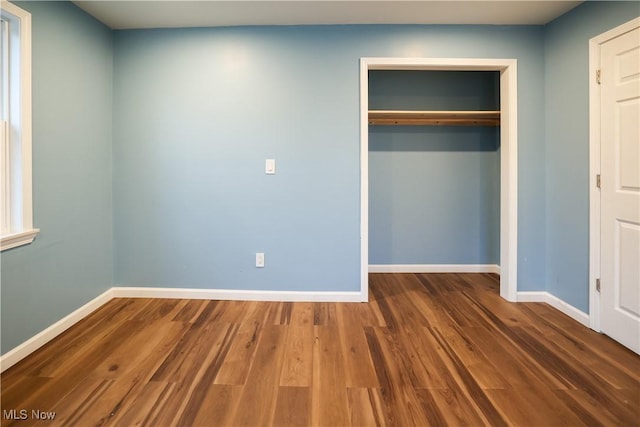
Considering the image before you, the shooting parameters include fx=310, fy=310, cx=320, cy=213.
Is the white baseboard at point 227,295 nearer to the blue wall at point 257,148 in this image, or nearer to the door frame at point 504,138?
the blue wall at point 257,148

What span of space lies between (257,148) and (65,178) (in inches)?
56.9

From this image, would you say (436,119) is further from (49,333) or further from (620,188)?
(49,333)

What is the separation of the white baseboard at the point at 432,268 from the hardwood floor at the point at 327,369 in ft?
3.14

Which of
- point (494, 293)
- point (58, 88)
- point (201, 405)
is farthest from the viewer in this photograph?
point (494, 293)

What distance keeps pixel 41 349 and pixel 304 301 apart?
186 cm

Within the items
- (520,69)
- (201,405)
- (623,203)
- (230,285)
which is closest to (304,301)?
(230,285)

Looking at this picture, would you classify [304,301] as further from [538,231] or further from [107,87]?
[107,87]

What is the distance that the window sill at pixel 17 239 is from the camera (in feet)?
5.93

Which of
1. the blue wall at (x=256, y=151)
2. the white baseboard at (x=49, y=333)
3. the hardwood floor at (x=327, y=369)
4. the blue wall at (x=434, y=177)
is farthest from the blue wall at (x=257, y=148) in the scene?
the blue wall at (x=434, y=177)

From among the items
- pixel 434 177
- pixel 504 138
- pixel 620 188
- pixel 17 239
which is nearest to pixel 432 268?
pixel 434 177

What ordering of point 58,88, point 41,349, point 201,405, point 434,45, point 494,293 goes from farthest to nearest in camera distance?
point 494,293
point 434,45
point 58,88
point 41,349
point 201,405

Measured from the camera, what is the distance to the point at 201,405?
60.7 inches

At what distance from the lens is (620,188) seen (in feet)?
6.90

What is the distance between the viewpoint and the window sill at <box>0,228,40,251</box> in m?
1.81
